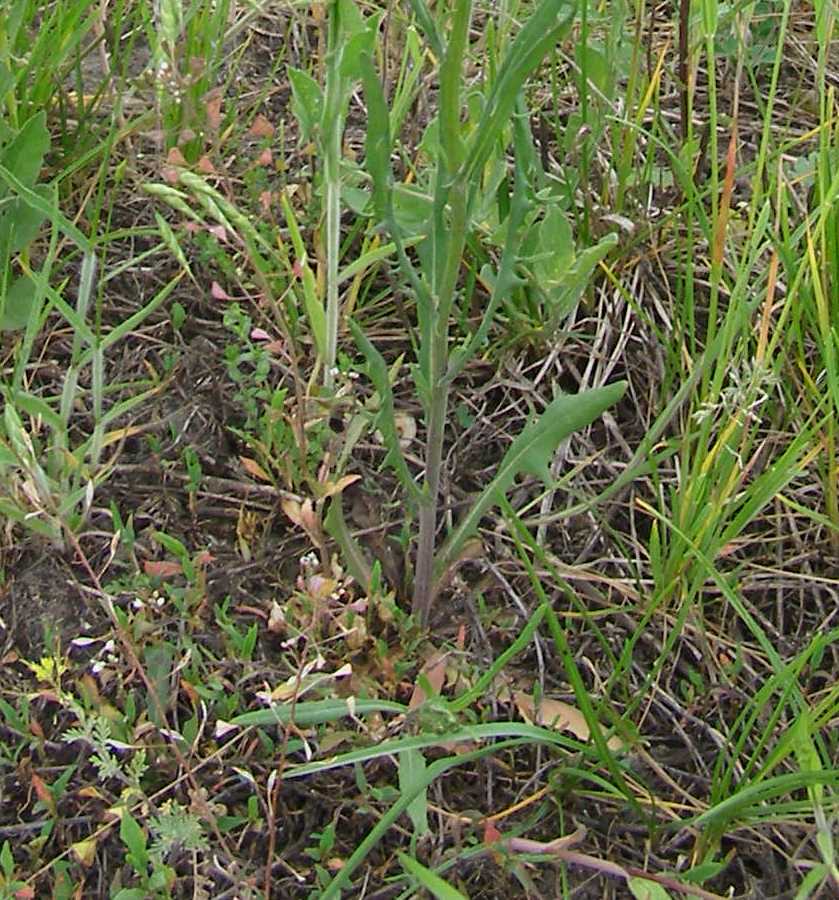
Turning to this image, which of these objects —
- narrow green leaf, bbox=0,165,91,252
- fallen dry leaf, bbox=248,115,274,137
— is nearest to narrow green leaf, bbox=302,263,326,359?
narrow green leaf, bbox=0,165,91,252

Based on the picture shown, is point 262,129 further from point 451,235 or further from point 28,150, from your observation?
point 451,235

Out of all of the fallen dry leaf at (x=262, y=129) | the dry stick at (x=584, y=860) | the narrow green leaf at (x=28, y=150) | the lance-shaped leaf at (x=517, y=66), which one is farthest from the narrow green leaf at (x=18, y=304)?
the dry stick at (x=584, y=860)

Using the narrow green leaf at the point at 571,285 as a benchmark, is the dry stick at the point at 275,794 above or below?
below

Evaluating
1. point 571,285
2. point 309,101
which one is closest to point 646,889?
point 571,285

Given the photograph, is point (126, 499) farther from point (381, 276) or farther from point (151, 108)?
point (151, 108)

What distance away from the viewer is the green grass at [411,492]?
1.04m

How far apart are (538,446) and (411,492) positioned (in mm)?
142

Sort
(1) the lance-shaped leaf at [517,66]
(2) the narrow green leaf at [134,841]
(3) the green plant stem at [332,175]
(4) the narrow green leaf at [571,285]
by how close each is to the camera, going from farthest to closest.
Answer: (4) the narrow green leaf at [571,285] → (3) the green plant stem at [332,175] → (2) the narrow green leaf at [134,841] → (1) the lance-shaped leaf at [517,66]

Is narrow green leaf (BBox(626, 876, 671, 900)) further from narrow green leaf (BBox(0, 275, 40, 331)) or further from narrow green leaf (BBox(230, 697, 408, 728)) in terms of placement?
narrow green leaf (BBox(0, 275, 40, 331))

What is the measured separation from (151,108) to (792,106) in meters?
0.89

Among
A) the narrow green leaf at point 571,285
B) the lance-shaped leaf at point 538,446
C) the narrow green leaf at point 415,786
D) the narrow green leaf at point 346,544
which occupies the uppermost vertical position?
the narrow green leaf at point 571,285

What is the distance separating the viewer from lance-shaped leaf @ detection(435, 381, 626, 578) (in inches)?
45.2

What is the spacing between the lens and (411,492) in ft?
3.64

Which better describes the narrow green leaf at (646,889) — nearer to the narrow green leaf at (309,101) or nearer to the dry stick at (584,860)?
the dry stick at (584,860)
